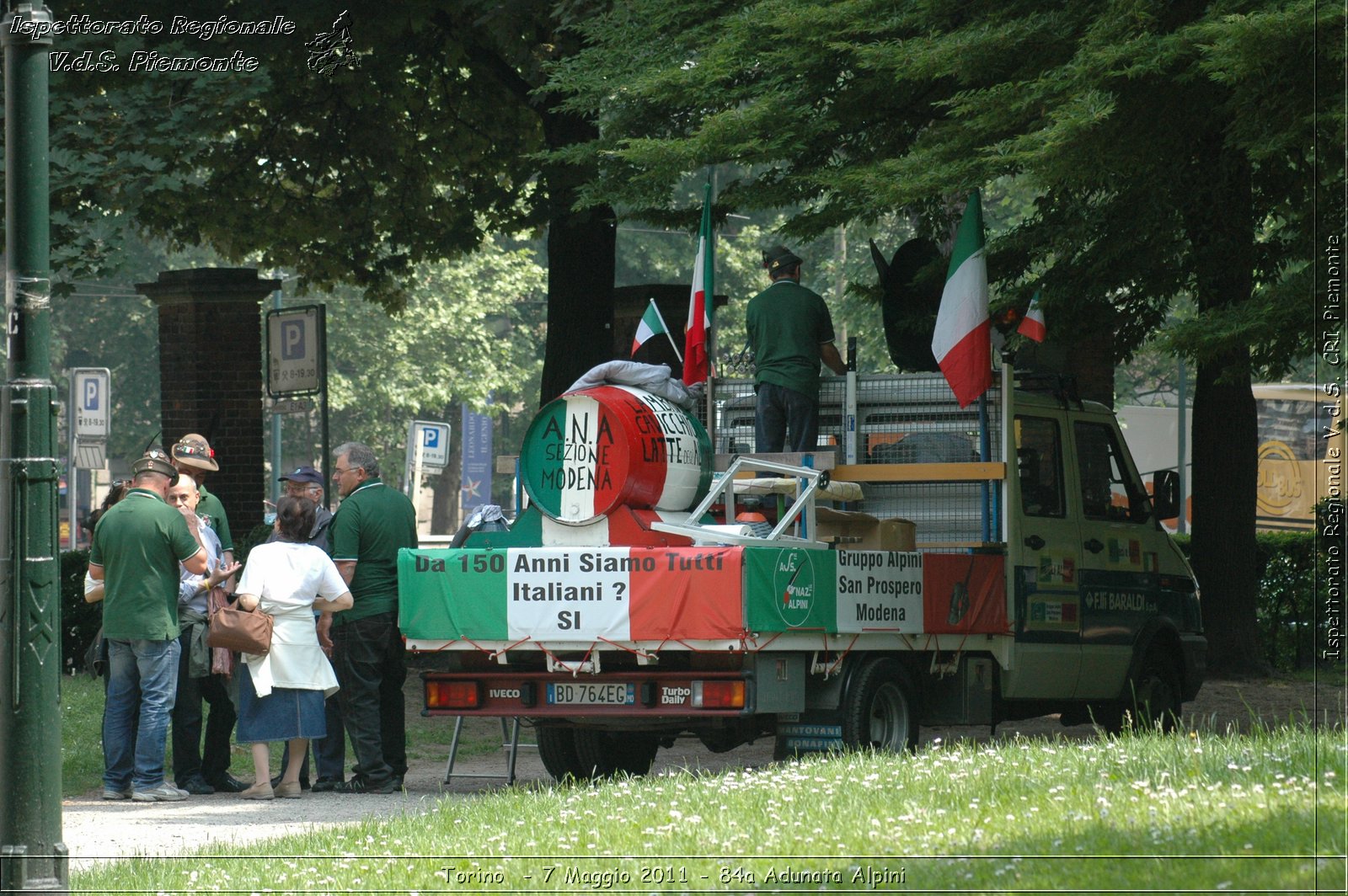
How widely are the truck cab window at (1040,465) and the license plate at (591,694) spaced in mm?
2701

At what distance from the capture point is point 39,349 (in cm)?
652

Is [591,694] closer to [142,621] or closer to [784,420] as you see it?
[784,420]

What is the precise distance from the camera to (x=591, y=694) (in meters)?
9.12

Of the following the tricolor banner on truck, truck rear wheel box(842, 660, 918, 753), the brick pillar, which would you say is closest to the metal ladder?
the tricolor banner on truck

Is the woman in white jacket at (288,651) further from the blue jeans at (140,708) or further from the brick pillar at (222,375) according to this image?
the brick pillar at (222,375)

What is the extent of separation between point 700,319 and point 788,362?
2.51 feet

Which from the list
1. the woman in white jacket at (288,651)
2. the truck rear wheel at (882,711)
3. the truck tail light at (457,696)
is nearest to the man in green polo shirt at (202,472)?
the woman in white jacket at (288,651)

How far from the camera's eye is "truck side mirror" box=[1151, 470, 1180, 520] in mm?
11281

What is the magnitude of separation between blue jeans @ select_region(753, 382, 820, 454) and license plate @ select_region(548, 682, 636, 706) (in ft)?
6.91

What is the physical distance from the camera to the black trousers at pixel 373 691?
404 inches

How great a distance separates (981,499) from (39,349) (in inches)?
217

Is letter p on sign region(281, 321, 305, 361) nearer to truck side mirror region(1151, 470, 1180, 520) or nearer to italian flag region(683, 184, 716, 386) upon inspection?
italian flag region(683, 184, 716, 386)

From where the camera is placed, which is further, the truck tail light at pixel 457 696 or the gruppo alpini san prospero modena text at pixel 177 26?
the gruppo alpini san prospero modena text at pixel 177 26

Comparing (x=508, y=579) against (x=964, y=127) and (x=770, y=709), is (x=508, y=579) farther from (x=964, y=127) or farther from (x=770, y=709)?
(x=964, y=127)
